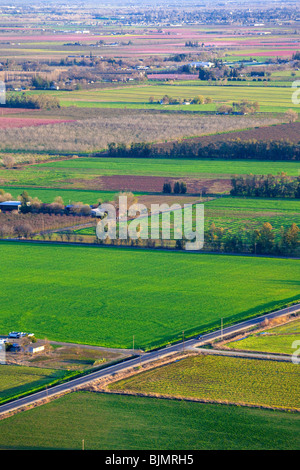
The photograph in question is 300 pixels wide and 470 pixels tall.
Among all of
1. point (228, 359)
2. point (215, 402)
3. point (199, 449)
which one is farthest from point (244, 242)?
point (199, 449)

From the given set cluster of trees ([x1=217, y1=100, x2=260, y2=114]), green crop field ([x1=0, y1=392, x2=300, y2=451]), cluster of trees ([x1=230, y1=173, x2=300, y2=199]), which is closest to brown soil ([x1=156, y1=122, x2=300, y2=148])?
cluster of trees ([x1=217, y1=100, x2=260, y2=114])

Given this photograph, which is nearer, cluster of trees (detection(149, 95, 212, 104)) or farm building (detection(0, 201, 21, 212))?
farm building (detection(0, 201, 21, 212))

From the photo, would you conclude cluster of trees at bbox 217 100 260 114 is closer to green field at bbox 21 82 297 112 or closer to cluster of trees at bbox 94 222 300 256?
green field at bbox 21 82 297 112

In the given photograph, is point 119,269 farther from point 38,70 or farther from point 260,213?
point 38,70

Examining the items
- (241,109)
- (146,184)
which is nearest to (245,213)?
(146,184)

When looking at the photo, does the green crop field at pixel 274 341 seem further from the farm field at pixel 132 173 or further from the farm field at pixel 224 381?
the farm field at pixel 132 173

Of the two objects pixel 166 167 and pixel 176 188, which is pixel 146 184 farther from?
pixel 166 167

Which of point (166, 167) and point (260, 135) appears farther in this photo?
point (260, 135)
